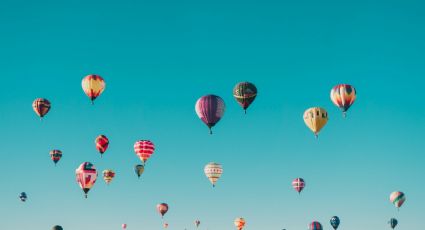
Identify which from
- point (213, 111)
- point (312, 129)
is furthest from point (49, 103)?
point (312, 129)

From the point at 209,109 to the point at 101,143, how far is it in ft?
66.5

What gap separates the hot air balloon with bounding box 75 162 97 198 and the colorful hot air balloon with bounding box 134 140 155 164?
6.72 meters

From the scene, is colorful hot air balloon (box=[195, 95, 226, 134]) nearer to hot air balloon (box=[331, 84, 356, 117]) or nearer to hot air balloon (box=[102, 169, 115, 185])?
hot air balloon (box=[331, 84, 356, 117])

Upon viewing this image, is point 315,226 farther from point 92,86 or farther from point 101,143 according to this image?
point 92,86

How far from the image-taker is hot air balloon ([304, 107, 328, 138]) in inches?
2854

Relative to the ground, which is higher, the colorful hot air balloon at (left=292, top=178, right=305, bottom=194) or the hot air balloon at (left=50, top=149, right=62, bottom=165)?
the hot air balloon at (left=50, top=149, right=62, bottom=165)

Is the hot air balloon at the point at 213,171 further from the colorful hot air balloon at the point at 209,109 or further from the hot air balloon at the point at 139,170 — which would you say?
the colorful hot air balloon at the point at 209,109

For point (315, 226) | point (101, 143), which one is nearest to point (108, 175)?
point (101, 143)

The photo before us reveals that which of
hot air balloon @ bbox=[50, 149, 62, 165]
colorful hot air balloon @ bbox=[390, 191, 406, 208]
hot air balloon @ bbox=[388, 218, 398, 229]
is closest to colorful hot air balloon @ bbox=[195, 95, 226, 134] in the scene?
hot air balloon @ bbox=[50, 149, 62, 165]

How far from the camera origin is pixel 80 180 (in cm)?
7206

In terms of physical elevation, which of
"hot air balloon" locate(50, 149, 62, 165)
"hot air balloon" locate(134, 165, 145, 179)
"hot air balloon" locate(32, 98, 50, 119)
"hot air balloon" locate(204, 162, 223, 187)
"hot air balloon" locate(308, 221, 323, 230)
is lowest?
"hot air balloon" locate(308, 221, 323, 230)

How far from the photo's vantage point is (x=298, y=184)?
307 ft

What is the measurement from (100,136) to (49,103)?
6553mm

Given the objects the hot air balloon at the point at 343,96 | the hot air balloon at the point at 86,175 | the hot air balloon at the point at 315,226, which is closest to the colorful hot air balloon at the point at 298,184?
the hot air balloon at the point at 315,226
